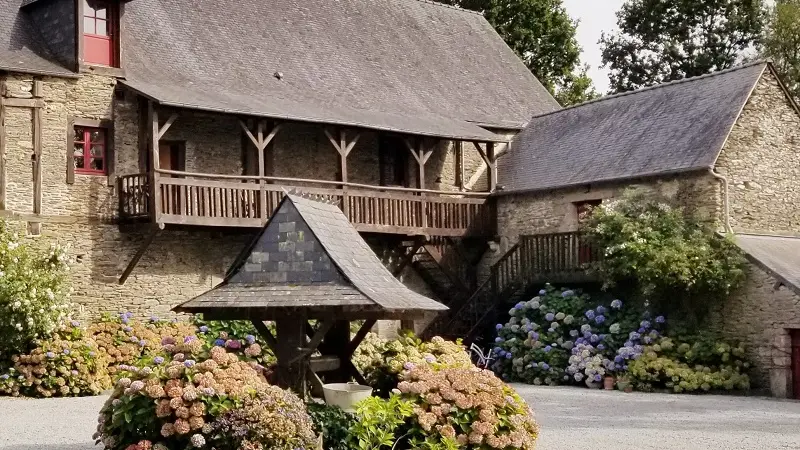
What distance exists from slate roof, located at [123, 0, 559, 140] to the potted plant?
631 cm

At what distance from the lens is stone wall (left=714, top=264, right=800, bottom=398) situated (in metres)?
18.1

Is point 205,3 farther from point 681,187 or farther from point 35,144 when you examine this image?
point 681,187

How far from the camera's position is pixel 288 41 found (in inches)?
986

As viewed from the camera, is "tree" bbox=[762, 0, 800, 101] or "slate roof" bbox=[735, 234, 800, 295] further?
"tree" bbox=[762, 0, 800, 101]

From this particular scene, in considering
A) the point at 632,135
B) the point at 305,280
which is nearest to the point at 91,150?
the point at 632,135

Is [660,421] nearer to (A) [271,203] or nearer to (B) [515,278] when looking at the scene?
(A) [271,203]

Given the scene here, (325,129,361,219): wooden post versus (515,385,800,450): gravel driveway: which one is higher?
(325,129,361,219): wooden post

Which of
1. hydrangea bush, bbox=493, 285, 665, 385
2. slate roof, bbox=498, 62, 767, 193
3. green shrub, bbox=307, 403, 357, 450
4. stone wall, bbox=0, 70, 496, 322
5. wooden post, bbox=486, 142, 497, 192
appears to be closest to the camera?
green shrub, bbox=307, 403, 357, 450

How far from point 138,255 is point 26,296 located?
2.52 m

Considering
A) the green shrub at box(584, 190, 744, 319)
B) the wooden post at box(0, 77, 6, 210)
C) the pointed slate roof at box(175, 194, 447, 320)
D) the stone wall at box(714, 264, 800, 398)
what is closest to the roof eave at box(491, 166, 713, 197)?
the green shrub at box(584, 190, 744, 319)

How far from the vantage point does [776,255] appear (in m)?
19.6

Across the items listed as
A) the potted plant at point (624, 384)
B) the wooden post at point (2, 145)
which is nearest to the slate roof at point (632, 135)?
the potted plant at point (624, 384)

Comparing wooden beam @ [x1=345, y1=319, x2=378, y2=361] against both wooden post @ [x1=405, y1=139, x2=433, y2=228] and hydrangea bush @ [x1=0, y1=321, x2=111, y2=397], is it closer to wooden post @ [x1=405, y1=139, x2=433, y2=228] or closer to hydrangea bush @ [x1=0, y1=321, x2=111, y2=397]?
hydrangea bush @ [x1=0, y1=321, x2=111, y2=397]

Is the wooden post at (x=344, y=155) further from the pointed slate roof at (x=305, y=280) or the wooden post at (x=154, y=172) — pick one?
the pointed slate roof at (x=305, y=280)
